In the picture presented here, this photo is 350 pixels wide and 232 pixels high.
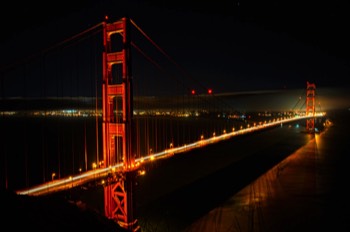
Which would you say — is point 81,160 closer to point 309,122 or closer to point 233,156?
point 233,156

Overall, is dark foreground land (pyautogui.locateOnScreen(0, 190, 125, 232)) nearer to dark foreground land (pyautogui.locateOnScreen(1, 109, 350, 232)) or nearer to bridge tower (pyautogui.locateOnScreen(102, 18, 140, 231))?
dark foreground land (pyautogui.locateOnScreen(1, 109, 350, 232))

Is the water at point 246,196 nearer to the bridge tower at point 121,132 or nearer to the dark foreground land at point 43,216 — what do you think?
the bridge tower at point 121,132

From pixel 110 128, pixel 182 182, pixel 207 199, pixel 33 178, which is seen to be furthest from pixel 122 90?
pixel 33 178

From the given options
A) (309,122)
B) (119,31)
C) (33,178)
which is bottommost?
(33,178)

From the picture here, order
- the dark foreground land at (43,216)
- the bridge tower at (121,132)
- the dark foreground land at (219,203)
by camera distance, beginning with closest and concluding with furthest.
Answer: the dark foreground land at (43,216), the dark foreground land at (219,203), the bridge tower at (121,132)

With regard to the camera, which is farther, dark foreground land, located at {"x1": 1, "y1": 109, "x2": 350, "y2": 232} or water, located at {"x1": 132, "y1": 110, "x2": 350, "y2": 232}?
water, located at {"x1": 132, "y1": 110, "x2": 350, "y2": 232}

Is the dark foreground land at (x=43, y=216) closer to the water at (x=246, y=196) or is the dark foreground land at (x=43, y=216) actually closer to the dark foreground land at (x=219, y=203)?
the dark foreground land at (x=219, y=203)

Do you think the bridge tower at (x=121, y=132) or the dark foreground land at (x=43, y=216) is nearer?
the dark foreground land at (x=43, y=216)

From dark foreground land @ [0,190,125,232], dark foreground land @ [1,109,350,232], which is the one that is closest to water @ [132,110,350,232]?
dark foreground land @ [1,109,350,232]

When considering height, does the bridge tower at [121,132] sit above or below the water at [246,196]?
above

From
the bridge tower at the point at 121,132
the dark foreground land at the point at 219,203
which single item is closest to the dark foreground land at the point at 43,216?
the dark foreground land at the point at 219,203

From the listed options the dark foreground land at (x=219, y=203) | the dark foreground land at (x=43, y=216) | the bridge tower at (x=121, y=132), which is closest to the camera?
the dark foreground land at (x=43, y=216)
